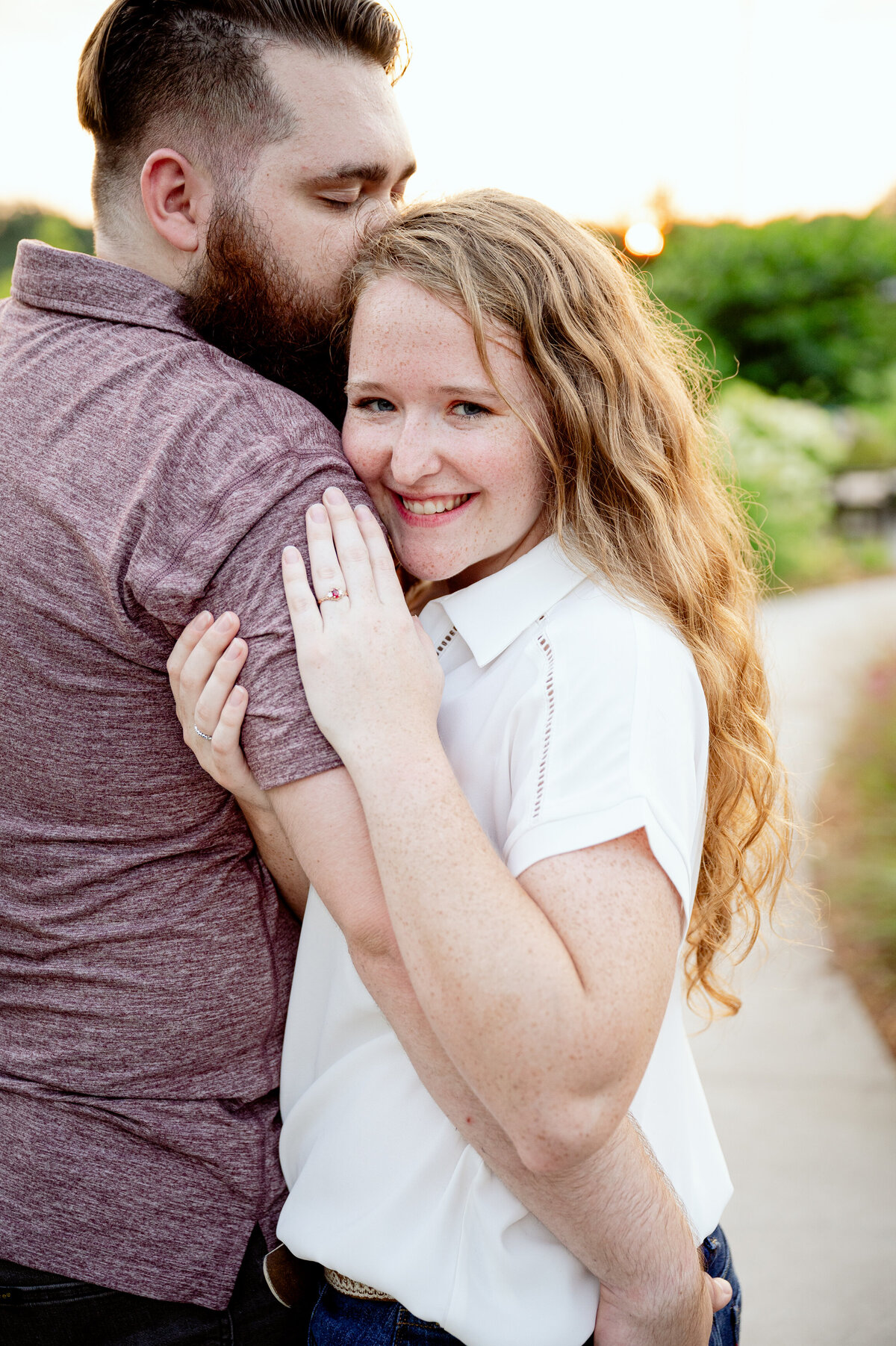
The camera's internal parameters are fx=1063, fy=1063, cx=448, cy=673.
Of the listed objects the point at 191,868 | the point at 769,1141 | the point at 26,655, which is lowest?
the point at 769,1141

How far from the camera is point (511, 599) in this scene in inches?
65.2

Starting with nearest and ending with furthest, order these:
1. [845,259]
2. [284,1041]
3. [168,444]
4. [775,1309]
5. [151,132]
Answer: [168,444]
[284,1041]
[151,132]
[775,1309]
[845,259]

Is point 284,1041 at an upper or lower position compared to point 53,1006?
lower

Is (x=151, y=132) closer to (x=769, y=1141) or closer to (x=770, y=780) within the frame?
(x=770, y=780)

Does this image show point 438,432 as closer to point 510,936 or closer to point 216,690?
point 216,690

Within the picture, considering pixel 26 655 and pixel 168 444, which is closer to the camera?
pixel 168 444

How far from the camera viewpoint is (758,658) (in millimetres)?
1970

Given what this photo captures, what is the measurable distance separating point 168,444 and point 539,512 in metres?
0.63

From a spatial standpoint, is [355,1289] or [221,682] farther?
[355,1289]

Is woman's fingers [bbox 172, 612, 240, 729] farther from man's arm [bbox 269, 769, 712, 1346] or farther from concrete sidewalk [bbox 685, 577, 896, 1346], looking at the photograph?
concrete sidewalk [bbox 685, 577, 896, 1346]

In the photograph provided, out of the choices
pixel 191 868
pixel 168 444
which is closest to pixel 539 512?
pixel 168 444

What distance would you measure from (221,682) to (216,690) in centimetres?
2

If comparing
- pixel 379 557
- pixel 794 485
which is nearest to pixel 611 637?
pixel 379 557

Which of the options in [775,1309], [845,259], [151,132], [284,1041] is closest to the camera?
[284,1041]
